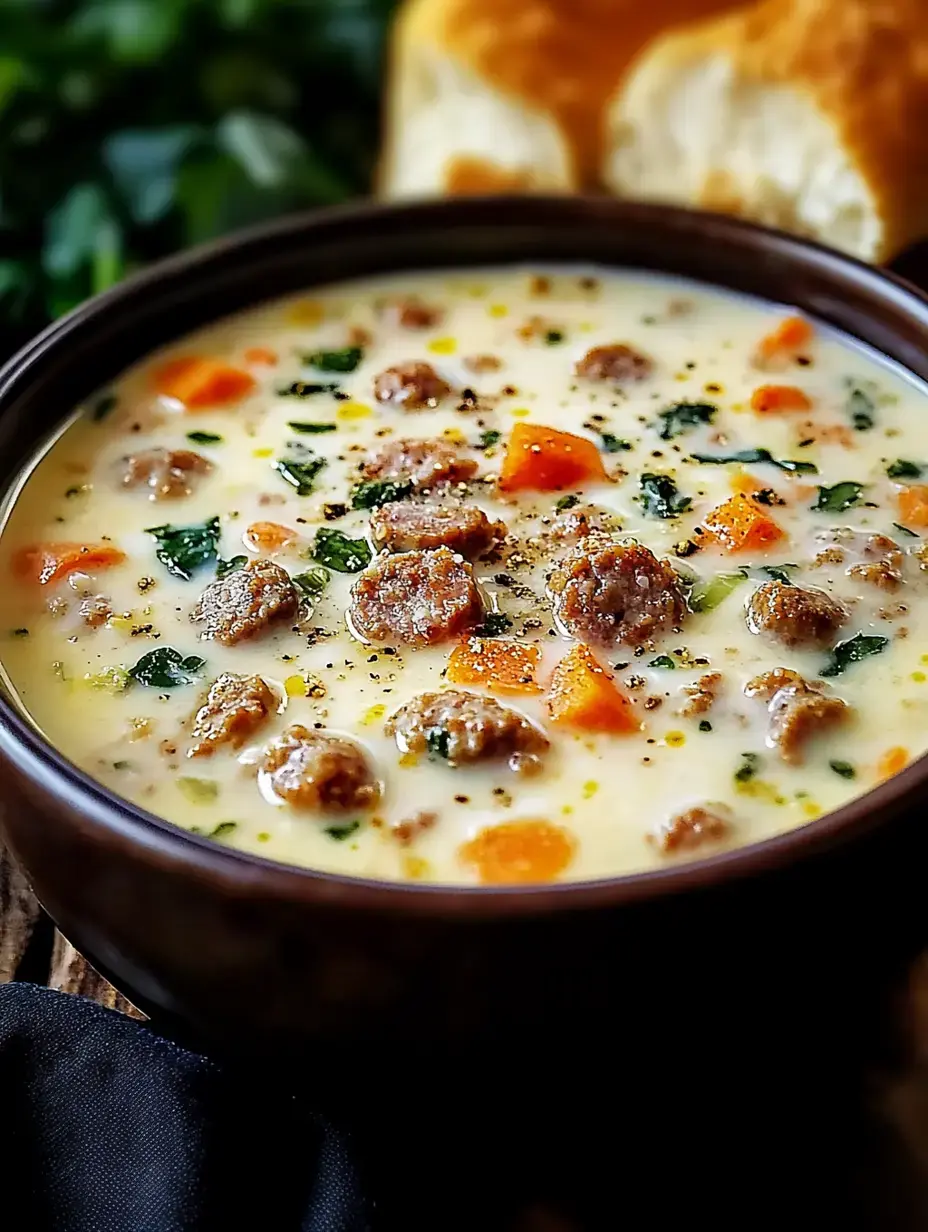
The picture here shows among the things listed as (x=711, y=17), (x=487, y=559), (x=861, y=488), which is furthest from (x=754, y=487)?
(x=711, y=17)

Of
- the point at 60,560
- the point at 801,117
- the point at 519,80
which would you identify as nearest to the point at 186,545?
the point at 60,560

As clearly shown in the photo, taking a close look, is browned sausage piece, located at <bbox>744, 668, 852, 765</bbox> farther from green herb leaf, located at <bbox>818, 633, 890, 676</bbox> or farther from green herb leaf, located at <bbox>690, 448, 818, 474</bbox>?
green herb leaf, located at <bbox>690, 448, 818, 474</bbox>

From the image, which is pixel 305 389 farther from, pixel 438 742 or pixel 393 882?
pixel 393 882

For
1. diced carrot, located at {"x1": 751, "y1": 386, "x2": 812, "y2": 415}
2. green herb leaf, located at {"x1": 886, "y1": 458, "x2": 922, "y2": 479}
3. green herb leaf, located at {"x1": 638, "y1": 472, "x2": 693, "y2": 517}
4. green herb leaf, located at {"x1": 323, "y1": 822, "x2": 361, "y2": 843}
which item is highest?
diced carrot, located at {"x1": 751, "y1": 386, "x2": 812, "y2": 415}

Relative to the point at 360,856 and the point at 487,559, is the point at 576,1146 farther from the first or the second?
the point at 487,559

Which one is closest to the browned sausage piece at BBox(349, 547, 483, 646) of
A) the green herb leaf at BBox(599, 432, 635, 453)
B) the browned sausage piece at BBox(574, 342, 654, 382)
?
the green herb leaf at BBox(599, 432, 635, 453)
